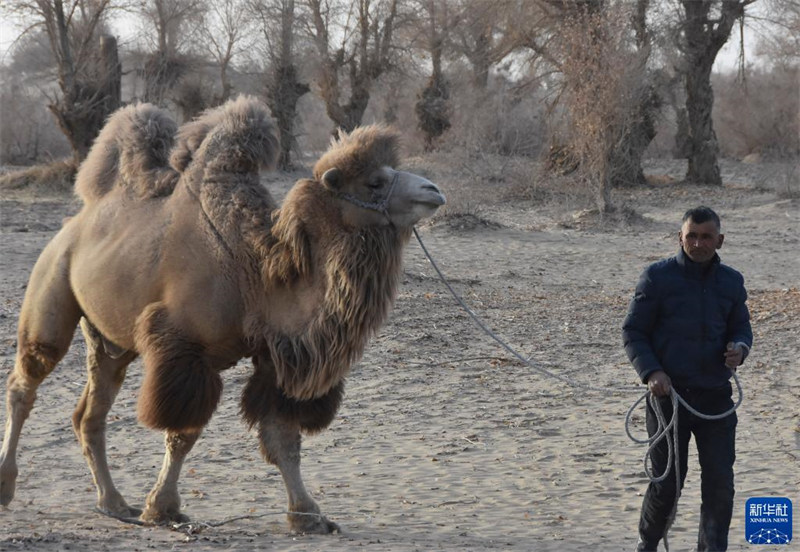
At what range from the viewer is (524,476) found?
602cm

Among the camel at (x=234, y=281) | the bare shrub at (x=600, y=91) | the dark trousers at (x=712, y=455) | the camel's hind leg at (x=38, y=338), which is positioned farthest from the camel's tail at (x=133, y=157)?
the bare shrub at (x=600, y=91)

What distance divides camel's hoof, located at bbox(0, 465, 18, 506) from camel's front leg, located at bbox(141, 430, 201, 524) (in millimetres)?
804

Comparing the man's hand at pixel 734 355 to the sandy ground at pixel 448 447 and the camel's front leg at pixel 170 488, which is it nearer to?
the sandy ground at pixel 448 447

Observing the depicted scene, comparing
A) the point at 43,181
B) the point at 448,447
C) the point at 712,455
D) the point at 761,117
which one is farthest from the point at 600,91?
the point at 761,117

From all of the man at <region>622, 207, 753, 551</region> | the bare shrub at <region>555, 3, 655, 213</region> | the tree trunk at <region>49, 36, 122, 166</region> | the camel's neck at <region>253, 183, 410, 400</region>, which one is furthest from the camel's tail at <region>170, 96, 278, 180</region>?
the tree trunk at <region>49, 36, 122, 166</region>

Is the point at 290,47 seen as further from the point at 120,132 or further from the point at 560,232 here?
the point at 120,132

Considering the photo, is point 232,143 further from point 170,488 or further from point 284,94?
point 284,94

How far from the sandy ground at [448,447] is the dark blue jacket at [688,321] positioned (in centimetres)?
96

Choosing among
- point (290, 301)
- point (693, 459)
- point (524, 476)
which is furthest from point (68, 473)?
point (693, 459)

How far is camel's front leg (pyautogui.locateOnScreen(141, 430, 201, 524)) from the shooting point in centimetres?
527

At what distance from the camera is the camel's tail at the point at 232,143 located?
538cm

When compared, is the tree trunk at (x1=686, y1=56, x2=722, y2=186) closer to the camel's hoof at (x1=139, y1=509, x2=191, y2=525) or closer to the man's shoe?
the camel's hoof at (x1=139, y1=509, x2=191, y2=525)

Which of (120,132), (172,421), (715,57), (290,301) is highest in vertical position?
(715,57)

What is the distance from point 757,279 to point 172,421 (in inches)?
410
